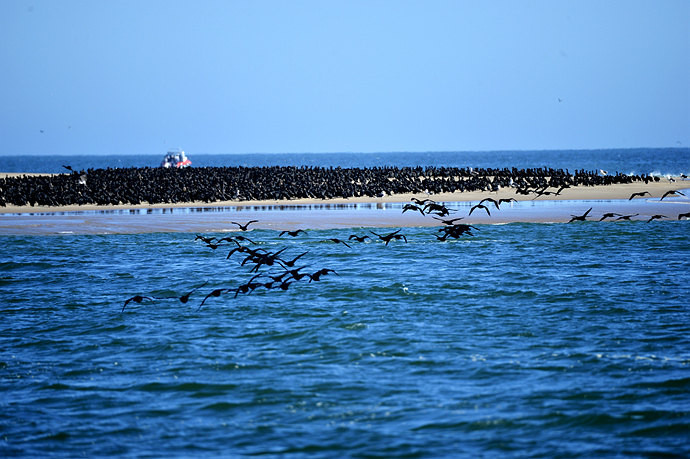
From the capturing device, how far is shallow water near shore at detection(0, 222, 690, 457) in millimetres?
9266

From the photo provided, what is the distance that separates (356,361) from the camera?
41.0 feet

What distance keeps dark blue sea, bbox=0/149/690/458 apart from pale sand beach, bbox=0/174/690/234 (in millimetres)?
10313

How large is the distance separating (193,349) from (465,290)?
7.54 metres

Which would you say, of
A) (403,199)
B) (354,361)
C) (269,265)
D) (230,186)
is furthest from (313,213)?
(354,361)

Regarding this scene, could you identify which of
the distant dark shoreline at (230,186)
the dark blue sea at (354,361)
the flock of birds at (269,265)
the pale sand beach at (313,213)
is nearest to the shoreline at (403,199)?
the pale sand beach at (313,213)

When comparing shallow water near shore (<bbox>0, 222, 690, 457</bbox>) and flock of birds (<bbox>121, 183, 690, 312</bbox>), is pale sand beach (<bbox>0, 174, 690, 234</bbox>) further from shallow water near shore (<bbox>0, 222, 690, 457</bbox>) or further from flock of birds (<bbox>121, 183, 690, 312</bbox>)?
shallow water near shore (<bbox>0, 222, 690, 457</bbox>)

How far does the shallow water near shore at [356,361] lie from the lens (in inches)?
365

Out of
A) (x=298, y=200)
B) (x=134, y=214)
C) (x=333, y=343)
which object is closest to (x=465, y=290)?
(x=333, y=343)

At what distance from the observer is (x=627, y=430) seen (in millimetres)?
9352

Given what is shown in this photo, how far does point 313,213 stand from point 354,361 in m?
27.4

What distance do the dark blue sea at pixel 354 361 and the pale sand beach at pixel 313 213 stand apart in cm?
1031

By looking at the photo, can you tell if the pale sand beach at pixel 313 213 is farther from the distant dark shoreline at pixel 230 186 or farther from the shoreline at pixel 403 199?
the distant dark shoreline at pixel 230 186

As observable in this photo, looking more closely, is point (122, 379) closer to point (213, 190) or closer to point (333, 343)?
point (333, 343)

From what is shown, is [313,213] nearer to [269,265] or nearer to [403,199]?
[403,199]
